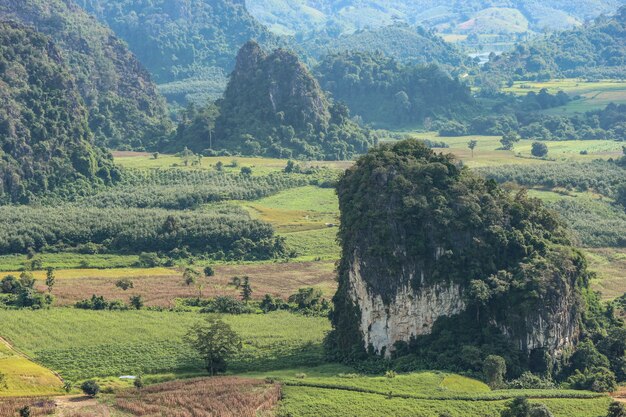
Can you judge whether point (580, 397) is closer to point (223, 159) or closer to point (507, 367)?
point (507, 367)

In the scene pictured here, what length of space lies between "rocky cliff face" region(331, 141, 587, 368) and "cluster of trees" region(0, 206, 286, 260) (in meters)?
30.8

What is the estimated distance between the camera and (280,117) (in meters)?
164

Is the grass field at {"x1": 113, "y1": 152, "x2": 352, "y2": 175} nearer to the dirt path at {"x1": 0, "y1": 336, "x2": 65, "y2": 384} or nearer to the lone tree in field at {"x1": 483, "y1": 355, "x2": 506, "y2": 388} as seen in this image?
the dirt path at {"x1": 0, "y1": 336, "x2": 65, "y2": 384}

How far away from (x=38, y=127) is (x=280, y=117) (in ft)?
131

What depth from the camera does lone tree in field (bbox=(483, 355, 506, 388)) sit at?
71.4 meters

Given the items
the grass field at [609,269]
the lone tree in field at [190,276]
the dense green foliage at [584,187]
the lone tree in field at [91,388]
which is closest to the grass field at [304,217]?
the lone tree in field at [190,276]

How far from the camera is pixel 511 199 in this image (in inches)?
3273

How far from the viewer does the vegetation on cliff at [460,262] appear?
75812 millimetres

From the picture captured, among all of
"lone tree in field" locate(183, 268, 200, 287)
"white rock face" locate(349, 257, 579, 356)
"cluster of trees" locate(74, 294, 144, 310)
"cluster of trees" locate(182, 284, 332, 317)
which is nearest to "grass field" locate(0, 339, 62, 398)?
"cluster of trees" locate(74, 294, 144, 310)

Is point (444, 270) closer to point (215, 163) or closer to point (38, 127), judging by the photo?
→ point (38, 127)

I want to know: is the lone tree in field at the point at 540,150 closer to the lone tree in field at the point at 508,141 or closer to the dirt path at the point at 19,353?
the lone tree in field at the point at 508,141

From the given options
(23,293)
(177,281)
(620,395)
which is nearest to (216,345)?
(23,293)

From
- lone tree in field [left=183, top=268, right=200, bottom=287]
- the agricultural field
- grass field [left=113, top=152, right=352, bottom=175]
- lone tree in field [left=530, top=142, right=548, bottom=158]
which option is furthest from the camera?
lone tree in field [left=530, top=142, right=548, bottom=158]

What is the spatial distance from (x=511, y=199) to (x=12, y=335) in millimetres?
36049
